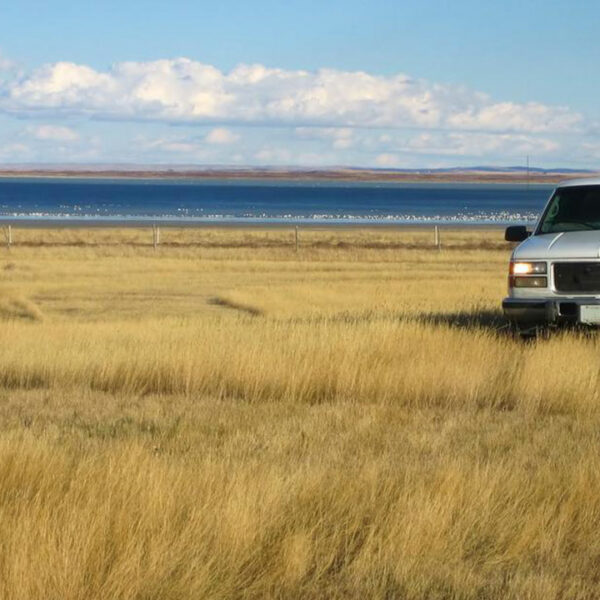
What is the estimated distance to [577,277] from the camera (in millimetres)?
12992

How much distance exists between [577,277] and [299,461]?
6170 mm

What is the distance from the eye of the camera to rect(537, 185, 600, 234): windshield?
13.9 m

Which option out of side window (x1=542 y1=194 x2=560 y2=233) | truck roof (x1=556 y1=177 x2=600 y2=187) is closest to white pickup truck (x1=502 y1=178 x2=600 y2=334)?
side window (x1=542 y1=194 x2=560 y2=233)

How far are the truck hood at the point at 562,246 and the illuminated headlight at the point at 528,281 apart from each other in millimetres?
226

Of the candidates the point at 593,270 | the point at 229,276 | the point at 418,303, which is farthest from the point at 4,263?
the point at 593,270

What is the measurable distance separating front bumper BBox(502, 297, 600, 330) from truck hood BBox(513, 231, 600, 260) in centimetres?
48

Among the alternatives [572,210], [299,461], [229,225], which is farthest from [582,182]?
[229,225]

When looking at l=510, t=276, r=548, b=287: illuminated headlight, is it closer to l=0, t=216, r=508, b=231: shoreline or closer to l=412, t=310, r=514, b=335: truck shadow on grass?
l=412, t=310, r=514, b=335: truck shadow on grass

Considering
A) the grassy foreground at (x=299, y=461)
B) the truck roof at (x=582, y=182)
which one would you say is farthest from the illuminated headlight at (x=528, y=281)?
the truck roof at (x=582, y=182)

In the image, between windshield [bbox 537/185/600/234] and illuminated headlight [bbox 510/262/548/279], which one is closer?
illuminated headlight [bbox 510/262/548/279]

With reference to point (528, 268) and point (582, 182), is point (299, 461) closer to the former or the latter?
point (528, 268)

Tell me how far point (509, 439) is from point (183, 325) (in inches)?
316

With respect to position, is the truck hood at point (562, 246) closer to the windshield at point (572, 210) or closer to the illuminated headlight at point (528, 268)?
the illuminated headlight at point (528, 268)

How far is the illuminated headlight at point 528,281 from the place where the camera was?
516 inches
